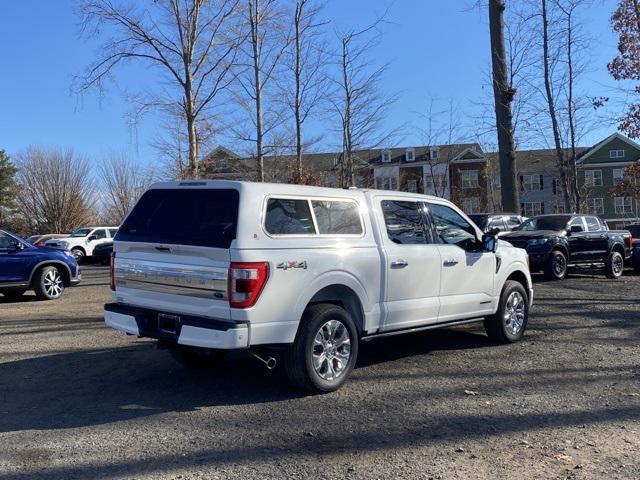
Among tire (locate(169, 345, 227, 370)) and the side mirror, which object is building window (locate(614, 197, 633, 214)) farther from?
tire (locate(169, 345, 227, 370))

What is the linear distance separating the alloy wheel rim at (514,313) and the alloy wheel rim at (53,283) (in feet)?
32.5

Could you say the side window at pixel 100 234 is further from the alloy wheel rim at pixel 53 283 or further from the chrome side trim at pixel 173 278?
the chrome side trim at pixel 173 278

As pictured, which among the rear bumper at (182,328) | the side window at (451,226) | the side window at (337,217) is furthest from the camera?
the side window at (451,226)

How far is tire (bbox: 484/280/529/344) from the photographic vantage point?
7516mm

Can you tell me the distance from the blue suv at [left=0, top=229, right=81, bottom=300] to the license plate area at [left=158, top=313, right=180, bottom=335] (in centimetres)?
853

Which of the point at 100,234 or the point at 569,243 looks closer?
the point at 569,243

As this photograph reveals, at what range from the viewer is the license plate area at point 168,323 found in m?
5.16

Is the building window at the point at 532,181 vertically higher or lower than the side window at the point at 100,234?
higher

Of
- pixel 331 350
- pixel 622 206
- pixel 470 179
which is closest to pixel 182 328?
pixel 331 350

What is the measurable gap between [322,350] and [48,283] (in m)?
9.61

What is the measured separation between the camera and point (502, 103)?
20.0 metres

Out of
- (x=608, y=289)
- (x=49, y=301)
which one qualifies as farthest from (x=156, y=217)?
(x=608, y=289)

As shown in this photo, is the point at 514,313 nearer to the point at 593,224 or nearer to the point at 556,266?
the point at 556,266

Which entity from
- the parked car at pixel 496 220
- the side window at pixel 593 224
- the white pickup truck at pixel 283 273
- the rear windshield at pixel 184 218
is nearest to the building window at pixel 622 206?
the parked car at pixel 496 220
